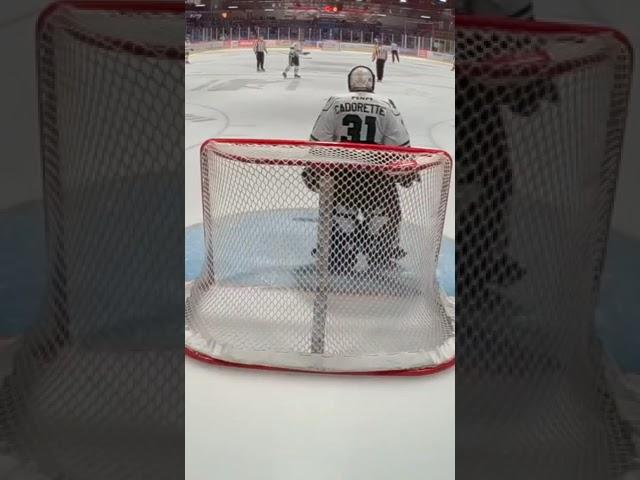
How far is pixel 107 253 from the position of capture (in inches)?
29.3

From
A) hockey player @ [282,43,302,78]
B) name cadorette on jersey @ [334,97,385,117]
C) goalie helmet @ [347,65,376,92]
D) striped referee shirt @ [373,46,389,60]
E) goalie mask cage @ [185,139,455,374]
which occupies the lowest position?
goalie mask cage @ [185,139,455,374]

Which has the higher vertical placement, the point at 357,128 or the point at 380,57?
the point at 380,57

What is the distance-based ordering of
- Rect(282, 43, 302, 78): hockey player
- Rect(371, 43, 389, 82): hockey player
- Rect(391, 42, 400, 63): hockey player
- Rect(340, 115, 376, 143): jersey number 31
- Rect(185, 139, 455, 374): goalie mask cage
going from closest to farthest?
1. Rect(185, 139, 455, 374): goalie mask cage
2. Rect(340, 115, 376, 143): jersey number 31
3. Rect(391, 42, 400, 63): hockey player
4. Rect(282, 43, 302, 78): hockey player
5. Rect(371, 43, 389, 82): hockey player

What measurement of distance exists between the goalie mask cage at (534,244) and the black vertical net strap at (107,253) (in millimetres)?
321

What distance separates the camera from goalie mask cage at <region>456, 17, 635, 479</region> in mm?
701

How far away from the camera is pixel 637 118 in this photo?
0.59 m

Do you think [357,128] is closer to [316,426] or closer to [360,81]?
[360,81]

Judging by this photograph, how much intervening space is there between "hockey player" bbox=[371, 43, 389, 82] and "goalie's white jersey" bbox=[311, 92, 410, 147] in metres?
5.21

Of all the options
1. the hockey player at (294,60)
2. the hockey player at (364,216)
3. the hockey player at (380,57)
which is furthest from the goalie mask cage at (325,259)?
the hockey player at (380,57)

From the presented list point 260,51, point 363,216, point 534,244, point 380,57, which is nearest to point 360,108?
point 363,216

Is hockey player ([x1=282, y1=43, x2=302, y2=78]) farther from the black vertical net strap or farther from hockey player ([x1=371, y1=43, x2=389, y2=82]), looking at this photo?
the black vertical net strap

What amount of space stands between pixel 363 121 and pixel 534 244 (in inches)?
43.2

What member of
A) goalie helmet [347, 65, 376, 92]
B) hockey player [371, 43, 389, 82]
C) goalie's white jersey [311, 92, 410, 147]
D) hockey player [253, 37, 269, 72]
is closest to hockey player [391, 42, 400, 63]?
hockey player [371, 43, 389, 82]

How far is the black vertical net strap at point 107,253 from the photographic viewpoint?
0.69m
